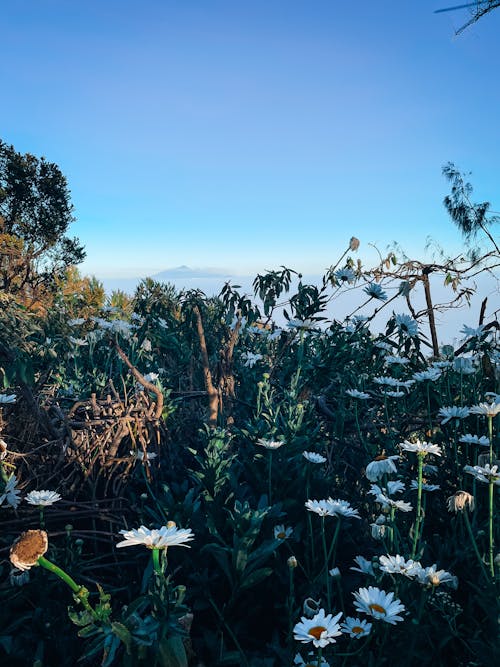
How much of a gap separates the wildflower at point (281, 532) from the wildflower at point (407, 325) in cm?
174

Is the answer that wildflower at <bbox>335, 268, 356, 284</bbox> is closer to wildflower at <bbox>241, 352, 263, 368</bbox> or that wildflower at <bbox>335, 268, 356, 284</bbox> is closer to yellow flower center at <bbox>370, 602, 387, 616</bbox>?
wildflower at <bbox>241, 352, 263, 368</bbox>

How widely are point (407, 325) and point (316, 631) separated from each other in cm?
232

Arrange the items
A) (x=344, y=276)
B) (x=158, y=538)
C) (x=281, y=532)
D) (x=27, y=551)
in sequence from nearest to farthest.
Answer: (x=27, y=551) → (x=158, y=538) → (x=281, y=532) → (x=344, y=276)

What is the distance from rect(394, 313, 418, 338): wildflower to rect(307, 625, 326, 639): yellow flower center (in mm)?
2256

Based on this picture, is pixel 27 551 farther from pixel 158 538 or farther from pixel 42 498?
pixel 42 498

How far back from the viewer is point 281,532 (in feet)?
6.63

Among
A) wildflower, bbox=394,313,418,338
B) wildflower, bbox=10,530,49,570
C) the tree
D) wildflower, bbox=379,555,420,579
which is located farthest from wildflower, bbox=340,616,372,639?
the tree

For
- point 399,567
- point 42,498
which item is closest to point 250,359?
point 42,498

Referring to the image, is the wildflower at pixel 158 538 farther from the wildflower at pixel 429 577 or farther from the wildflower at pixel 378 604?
the wildflower at pixel 429 577

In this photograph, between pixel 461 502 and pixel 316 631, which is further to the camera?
pixel 461 502

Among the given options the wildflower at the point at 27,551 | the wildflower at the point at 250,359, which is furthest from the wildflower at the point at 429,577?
the wildflower at the point at 250,359

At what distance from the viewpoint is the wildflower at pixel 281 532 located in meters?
1.97

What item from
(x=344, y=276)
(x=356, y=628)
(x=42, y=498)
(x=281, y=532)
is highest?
(x=344, y=276)

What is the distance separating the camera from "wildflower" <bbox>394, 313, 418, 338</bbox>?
342 centimetres
